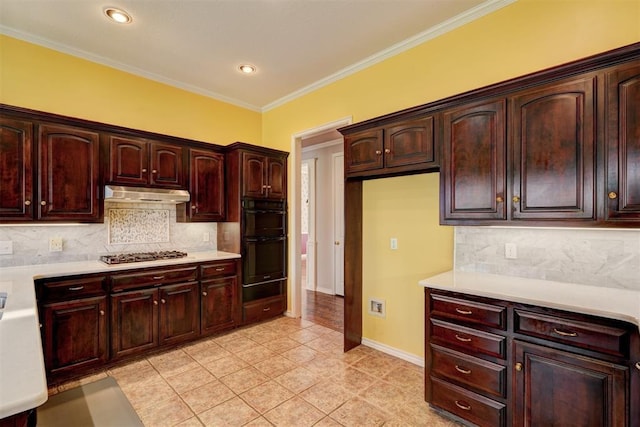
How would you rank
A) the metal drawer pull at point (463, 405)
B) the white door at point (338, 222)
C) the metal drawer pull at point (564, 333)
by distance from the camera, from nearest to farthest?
the metal drawer pull at point (564, 333)
the metal drawer pull at point (463, 405)
the white door at point (338, 222)

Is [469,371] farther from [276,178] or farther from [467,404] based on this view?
[276,178]

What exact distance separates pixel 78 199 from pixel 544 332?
150 inches

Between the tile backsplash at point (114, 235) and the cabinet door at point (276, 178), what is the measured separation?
940 millimetres

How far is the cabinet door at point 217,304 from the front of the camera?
3.37 meters

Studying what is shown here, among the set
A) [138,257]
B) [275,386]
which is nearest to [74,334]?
[138,257]

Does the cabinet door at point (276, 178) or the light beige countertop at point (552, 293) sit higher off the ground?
the cabinet door at point (276, 178)

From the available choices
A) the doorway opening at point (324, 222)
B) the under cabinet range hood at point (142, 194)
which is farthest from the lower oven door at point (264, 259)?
the under cabinet range hood at point (142, 194)

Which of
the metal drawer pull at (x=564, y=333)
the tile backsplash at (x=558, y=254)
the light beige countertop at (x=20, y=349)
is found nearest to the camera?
the light beige countertop at (x=20, y=349)

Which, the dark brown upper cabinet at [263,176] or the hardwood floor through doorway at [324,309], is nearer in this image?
the dark brown upper cabinet at [263,176]

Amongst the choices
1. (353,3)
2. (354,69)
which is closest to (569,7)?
(353,3)

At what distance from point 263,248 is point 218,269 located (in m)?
0.64

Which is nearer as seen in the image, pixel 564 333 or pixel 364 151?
pixel 564 333

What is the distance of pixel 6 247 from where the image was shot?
8.69 feet

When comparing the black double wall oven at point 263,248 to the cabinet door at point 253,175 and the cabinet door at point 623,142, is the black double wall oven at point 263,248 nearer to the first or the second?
the cabinet door at point 253,175
